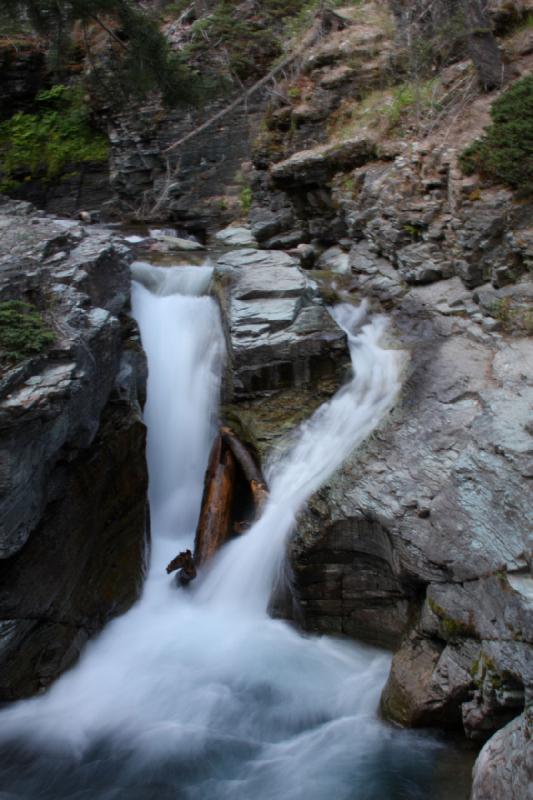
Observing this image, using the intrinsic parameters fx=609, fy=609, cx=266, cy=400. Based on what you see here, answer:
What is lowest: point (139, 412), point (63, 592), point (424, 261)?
point (63, 592)

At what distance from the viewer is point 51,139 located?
74.6 ft

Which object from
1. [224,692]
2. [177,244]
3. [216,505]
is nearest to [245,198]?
[177,244]

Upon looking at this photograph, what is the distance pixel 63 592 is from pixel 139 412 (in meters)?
2.68

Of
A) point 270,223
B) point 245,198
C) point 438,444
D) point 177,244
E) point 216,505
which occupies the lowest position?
point 216,505

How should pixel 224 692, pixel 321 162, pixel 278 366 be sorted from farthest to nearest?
pixel 321 162, pixel 278 366, pixel 224 692

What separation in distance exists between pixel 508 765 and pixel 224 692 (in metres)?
3.00

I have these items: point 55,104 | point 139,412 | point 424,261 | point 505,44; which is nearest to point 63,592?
point 139,412

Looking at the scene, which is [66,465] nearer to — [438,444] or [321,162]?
[438,444]

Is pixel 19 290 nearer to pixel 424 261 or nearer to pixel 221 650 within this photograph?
pixel 221 650

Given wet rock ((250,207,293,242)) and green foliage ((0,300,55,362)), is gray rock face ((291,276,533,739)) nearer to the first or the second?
green foliage ((0,300,55,362))

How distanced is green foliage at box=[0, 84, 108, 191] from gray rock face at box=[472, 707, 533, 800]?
22314mm

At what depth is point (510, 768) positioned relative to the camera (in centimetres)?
426

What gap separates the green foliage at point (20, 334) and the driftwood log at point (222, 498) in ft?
10.1

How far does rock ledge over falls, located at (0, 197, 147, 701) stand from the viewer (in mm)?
6102
